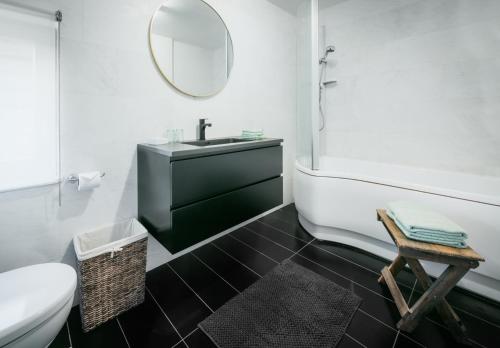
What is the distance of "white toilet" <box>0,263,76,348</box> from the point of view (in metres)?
0.80

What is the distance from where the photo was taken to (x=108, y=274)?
124 cm

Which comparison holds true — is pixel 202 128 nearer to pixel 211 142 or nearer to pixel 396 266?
pixel 211 142

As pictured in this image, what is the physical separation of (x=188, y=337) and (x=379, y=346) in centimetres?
95

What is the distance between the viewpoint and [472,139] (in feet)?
6.64

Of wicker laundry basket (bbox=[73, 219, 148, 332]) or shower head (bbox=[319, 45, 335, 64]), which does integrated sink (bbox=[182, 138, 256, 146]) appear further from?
shower head (bbox=[319, 45, 335, 64])

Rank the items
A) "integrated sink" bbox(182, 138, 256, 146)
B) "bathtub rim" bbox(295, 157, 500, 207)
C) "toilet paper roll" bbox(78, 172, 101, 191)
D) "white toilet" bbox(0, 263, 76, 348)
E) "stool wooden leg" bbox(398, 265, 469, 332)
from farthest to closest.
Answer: "integrated sink" bbox(182, 138, 256, 146), "bathtub rim" bbox(295, 157, 500, 207), "toilet paper roll" bbox(78, 172, 101, 191), "stool wooden leg" bbox(398, 265, 469, 332), "white toilet" bbox(0, 263, 76, 348)

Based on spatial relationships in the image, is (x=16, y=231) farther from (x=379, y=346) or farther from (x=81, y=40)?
(x=379, y=346)

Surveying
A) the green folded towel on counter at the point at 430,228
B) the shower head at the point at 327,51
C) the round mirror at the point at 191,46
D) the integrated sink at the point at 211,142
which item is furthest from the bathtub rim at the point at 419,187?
the shower head at the point at 327,51

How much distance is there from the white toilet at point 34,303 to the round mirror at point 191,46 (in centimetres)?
130

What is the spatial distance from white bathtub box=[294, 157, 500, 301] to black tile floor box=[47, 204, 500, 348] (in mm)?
117

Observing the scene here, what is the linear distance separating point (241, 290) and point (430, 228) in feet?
3.69

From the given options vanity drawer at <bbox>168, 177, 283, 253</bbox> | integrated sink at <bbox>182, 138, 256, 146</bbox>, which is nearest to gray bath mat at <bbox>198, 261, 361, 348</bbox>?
vanity drawer at <bbox>168, 177, 283, 253</bbox>

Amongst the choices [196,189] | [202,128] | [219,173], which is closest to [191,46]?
[202,128]

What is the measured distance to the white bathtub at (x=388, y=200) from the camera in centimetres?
137
